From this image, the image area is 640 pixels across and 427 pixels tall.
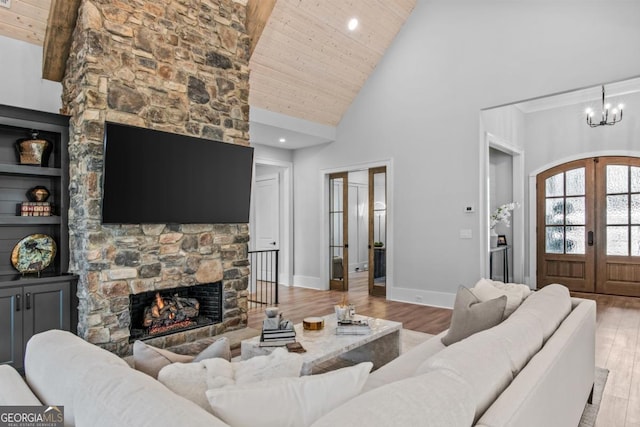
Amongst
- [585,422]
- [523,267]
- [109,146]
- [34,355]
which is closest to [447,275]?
[523,267]

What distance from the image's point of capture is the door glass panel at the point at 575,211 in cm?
679

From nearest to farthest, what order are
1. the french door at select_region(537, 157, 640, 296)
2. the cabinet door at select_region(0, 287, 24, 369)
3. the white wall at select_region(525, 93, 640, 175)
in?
the cabinet door at select_region(0, 287, 24, 369) → the white wall at select_region(525, 93, 640, 175) → the french door at select_region(537, 157, 640, 296)

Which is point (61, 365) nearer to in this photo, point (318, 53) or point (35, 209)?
point (35, 209)


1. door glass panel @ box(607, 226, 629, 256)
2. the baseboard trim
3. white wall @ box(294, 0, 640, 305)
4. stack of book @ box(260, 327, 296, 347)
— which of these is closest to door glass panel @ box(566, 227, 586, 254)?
door glass panel @ box(607, 226, 629, 256)

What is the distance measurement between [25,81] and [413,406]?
454 cm

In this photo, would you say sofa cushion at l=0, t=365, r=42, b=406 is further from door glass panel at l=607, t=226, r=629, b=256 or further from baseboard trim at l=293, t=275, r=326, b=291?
door glass panel at l=607, t=226, r=629, b=256

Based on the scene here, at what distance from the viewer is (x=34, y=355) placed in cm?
142

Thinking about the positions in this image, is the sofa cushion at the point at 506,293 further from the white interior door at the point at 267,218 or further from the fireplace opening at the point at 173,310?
the white interior door at the point at 267,218

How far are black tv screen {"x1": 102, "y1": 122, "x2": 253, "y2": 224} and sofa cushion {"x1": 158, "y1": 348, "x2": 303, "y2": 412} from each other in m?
2.63

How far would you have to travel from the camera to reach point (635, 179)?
630 centimetres

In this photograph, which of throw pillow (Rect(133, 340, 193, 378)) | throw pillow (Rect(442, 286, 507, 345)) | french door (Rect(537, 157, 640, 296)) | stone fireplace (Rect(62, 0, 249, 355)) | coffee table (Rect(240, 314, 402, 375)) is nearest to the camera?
throw pillow (Rect(133, 340, 193, 378))

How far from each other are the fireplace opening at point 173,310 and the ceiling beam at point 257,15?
3.00 meters

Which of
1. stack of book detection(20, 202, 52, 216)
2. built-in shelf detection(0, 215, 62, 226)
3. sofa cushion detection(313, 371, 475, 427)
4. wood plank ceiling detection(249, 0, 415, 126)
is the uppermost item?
wood plank ceiling detection(249, 0, 415, 126)

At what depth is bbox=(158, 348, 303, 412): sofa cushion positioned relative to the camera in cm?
116
